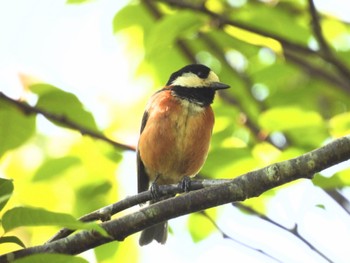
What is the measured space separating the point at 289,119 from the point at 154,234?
5.87 ft

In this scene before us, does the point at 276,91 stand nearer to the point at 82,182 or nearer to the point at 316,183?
the point at 82,182

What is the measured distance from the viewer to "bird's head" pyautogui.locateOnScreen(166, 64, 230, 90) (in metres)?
5.61

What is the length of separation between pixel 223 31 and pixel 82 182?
153 cm

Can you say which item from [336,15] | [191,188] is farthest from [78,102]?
[336,15]

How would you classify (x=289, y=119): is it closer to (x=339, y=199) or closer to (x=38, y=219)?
(x=339, y=199)

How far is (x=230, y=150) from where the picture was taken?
414 cm

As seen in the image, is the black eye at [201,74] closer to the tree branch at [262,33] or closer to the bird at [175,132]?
the bird at [175,132]

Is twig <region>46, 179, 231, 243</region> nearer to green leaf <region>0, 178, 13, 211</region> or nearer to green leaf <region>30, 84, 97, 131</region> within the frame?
green leaf <region>0, 178, 13, 211</region>

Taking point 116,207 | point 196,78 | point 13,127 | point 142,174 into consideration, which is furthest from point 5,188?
point 196,78

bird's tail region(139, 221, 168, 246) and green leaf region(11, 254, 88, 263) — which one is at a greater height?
green leaf region(11, 254, 88, 263)

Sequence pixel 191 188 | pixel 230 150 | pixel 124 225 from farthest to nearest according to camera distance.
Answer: pixel 230 150
pixel 191 188
pixel 124 225

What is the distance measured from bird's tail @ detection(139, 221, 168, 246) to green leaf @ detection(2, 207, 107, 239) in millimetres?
3008

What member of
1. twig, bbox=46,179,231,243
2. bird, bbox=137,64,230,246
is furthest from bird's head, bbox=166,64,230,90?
twig, bbox=46,179,231,243

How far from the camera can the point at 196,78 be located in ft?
18.8
